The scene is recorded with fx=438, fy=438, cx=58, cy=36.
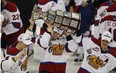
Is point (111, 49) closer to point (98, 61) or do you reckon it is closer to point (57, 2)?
point (98, 61)

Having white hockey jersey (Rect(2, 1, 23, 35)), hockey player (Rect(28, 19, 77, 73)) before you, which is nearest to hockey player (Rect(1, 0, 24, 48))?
white hockey jersey (Rect(2, 1, 23, 35))

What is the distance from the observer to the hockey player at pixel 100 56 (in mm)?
4543

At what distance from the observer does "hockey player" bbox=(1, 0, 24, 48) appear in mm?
5051

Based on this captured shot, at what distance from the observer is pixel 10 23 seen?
5.14m

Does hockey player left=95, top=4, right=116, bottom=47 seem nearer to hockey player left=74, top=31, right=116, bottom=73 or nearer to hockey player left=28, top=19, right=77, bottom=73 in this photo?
hockey player left=74, top=31, right=116, bottom=73

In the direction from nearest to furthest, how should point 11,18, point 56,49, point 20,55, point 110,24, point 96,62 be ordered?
point 20,55
point 96,62
point 56,49
point 110,24
point 11,18

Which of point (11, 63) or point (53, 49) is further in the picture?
point (53, 49)

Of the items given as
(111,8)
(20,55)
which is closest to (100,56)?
(111,8)

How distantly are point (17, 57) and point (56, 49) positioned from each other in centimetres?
54

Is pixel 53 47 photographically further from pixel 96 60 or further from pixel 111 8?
pixel 111 8

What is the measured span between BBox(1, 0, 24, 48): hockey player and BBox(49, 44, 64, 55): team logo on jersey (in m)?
0.69

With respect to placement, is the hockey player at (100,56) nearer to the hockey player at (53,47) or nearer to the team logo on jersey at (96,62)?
the team logo on jersey at (96,62)

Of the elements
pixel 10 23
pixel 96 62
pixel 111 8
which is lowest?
pixel 96 62

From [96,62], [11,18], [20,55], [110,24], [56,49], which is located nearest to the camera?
[20,55]
